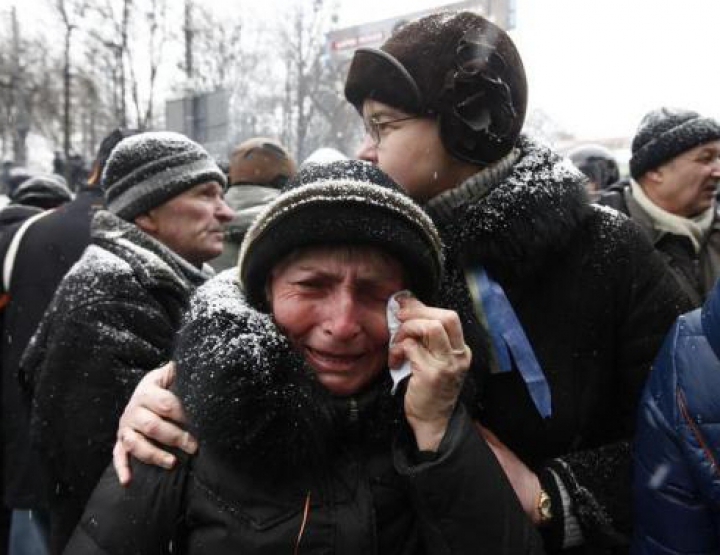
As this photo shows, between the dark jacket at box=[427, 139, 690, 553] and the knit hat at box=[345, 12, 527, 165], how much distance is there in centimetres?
10

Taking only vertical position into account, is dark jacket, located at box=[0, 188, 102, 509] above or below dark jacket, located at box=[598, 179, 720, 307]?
below

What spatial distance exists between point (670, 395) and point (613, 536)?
15.1 inches

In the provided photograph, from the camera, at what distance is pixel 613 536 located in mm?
1670

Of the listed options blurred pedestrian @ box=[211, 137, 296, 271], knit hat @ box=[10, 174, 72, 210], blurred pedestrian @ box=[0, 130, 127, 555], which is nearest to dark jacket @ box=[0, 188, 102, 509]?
blurred pedestrian @ box=[0, 130, 127, 555]

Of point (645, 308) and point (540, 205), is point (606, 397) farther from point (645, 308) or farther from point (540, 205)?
point (540, 205)

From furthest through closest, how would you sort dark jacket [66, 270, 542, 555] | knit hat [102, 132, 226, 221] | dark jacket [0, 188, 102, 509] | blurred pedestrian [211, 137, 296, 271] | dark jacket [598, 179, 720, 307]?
blurred pedestrian [211, 137, 296, 271]
dark jacket [0, 188, 102, 509]
dark jacket [598, 179, 720, 307]
knit hat [102, 132, 226, 221]
dark jacket [66, 270, 542, 555]

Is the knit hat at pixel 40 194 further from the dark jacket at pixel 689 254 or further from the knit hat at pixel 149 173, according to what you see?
the dark jacket at pixel 689 254

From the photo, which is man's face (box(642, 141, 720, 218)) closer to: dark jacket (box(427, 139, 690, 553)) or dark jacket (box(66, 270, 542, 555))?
dark jacket (box(427, 139, 690, 553))

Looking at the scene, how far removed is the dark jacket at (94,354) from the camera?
2344 millimetres

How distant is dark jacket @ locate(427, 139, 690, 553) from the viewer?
5.46ft

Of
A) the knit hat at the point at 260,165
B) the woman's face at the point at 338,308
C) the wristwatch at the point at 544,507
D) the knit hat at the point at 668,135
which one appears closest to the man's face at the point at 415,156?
the woman's face at the point at 338,308

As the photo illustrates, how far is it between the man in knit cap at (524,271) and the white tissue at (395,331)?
246 mm

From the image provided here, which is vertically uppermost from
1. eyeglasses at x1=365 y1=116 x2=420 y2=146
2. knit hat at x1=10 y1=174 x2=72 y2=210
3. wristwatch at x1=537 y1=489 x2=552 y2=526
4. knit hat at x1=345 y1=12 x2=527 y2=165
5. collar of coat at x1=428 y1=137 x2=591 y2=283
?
knit hat at x1=345 y1=12 x2=527 y2=165

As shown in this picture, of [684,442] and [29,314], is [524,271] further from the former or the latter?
[29,314]
